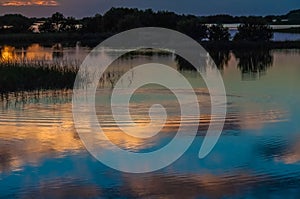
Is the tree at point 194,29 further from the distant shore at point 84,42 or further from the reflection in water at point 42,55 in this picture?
the reflection in water at point 42,55

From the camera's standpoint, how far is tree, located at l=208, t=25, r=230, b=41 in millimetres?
45781

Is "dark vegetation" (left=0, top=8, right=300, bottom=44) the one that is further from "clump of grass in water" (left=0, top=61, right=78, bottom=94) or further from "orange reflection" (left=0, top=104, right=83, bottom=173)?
"orange reflection" (left=0, top=104, right=83, bottom=173)

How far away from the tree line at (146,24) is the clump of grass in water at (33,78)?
2852cm

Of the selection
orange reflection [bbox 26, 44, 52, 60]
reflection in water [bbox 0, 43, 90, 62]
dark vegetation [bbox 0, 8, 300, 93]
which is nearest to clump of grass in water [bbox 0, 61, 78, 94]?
dark vegetation [bbox 0, 8, 300, 93]

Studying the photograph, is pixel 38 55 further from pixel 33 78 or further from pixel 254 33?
pixel 254 33

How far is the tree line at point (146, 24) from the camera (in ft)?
153

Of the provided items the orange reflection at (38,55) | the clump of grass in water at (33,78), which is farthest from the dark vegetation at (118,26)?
the clump of grass in water at (33,78)

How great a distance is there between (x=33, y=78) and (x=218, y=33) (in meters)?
29.6

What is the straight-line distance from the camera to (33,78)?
17922mm

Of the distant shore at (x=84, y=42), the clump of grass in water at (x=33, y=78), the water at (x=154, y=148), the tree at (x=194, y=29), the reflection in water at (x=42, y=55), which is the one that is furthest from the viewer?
the tree at (x=194, y=29)

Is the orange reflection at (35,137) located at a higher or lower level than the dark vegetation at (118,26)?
lower

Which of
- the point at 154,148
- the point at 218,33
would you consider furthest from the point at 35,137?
the point at 218,33

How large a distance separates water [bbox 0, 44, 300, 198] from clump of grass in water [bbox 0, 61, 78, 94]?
163cm

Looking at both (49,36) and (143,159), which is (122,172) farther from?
(49,36)
